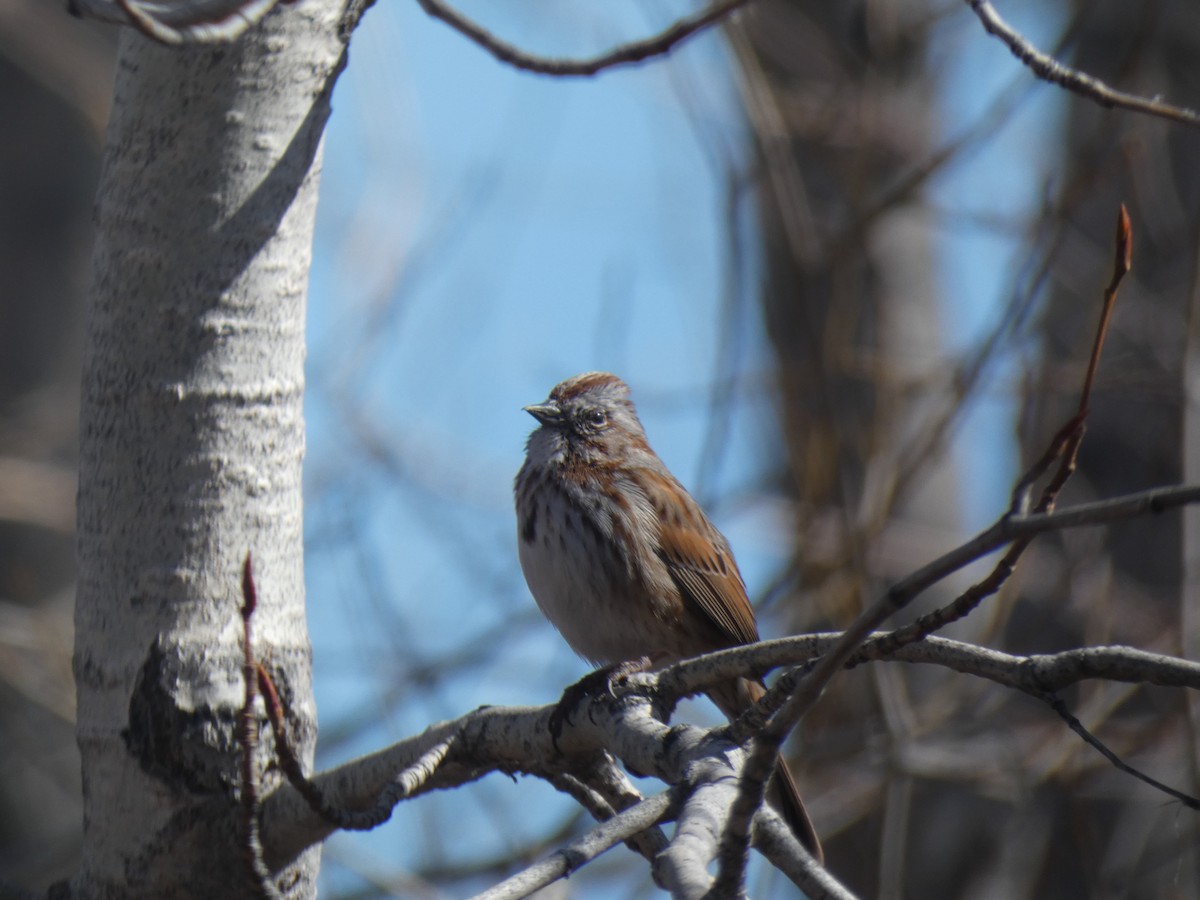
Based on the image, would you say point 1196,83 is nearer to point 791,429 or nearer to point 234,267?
point 791,429

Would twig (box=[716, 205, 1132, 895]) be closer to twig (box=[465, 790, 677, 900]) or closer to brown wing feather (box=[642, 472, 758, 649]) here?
twig (box=[465, 790, 677, 900])

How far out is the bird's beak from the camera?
14.8ft

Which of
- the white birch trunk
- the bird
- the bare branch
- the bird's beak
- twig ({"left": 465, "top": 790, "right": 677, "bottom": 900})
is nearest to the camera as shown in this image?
twig ({"left": 465, "top": 790, "right": 677, "bottom": 900})

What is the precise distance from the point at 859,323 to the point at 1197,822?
2793mm

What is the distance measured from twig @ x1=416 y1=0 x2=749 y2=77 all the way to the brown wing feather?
1.82 meters

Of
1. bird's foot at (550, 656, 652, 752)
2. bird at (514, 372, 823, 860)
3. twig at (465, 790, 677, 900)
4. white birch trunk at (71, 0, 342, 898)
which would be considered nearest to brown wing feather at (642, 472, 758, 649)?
bird at (514, 372, 823, 860)

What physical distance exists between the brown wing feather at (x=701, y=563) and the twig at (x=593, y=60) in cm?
182

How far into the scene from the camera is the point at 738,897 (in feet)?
4.92

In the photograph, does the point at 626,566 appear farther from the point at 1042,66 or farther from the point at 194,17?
the point at 194,17

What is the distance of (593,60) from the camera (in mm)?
2643

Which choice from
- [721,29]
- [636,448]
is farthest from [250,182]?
[721,29]

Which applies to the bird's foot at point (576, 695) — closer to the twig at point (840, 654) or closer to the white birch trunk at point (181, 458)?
the white birch trunk at point (181, 458)

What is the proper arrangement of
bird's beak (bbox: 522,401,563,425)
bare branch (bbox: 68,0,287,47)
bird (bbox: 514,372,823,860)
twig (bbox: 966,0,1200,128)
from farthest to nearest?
bird's beak (bbox: 522,401,563,425), bird (bbox: 514,372,823,860), twig (bbox: 966,0,1200,128), bare branch (bbox: 68,0,287,47)

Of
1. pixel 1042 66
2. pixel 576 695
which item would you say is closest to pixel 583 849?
pixel 576 695
